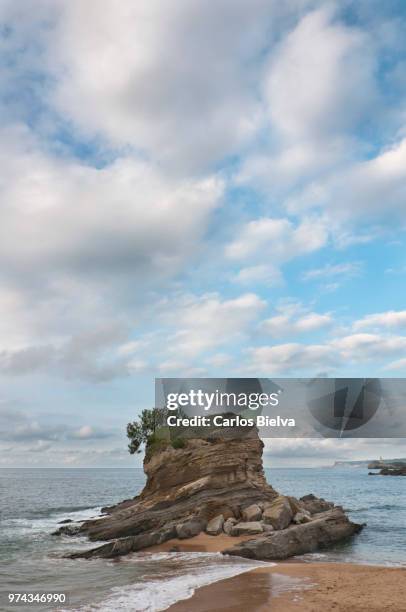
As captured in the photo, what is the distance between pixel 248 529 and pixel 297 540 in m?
5.03

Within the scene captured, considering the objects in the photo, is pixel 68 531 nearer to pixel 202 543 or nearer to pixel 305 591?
pixel 202 543

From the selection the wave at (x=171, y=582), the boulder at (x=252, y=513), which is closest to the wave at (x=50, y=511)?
the boulder at (x=252, y=513)

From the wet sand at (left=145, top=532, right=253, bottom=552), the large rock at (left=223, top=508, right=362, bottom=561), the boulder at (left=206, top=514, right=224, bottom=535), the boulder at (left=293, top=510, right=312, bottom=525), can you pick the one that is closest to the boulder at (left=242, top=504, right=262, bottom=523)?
the boulder at (left=206, top=514, right=224, bottom=535)

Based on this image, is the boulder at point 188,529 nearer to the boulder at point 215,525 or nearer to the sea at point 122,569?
the boulder at point 215,525

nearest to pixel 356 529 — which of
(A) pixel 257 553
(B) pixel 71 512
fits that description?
(A) pixel 257 553

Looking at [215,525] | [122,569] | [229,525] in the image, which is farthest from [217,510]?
[122,569]

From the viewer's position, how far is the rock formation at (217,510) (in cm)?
3572

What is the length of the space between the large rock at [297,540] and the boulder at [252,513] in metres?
4.59

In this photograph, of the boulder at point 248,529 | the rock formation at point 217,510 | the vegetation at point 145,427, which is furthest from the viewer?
the vegetation at point 145,427

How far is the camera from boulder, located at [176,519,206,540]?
129ft

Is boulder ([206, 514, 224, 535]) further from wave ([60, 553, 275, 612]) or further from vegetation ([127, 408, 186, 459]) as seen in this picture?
vegetation ([127, 408, 186, 459])

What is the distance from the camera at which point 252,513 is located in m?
41.7

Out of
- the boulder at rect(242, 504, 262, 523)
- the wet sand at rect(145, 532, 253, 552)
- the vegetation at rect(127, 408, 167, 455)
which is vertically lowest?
the wet sand at rect(145, 532, 253, 552)

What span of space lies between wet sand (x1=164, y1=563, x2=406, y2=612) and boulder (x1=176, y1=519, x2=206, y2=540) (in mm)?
12155
